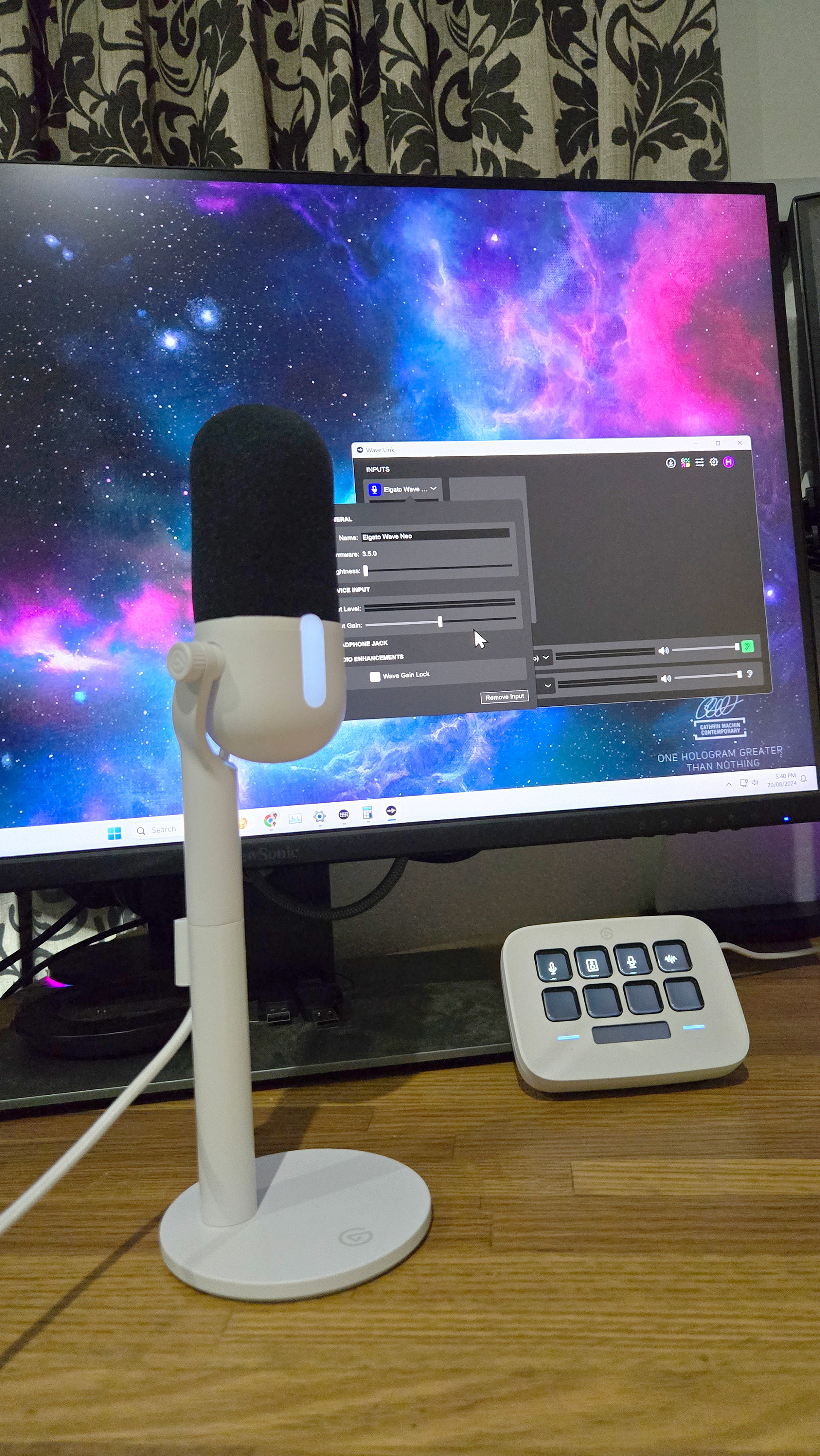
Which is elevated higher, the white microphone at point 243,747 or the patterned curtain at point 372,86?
the patterned curtain at point 372,86

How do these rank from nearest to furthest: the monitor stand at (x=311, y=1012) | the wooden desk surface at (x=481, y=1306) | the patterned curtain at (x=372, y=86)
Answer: the wooden desk surface at (x=481, y=1306), the monitor stand at (x=311, y=1012), the patterned curtain at (x=372, y=86)

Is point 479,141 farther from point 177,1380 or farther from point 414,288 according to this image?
point 177,1380

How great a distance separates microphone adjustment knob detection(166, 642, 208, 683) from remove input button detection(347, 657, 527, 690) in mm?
253

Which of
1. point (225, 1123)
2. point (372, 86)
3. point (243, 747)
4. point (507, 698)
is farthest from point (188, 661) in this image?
point (372, 86)

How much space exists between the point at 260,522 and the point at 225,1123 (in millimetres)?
246

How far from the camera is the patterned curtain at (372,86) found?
93 cm

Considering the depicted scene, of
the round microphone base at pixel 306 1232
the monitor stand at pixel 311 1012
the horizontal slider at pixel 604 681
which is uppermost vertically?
the horizontal slider at pixel 604 681

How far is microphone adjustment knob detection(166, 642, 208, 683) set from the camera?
0.33 m

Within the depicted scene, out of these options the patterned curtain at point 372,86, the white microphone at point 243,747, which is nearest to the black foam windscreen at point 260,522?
the white microphone at point 243,747

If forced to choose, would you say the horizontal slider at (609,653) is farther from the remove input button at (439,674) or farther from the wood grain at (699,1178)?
the wood grain at (699,1178)

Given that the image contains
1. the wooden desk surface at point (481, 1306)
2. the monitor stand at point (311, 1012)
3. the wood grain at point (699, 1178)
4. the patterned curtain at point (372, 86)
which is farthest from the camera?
the patterned curtain at point (372, 86)

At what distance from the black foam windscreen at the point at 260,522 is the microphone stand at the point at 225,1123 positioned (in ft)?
0.07

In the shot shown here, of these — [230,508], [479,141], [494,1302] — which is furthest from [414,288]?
[494,1302]

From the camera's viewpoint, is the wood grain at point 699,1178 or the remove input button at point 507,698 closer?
the wood grain at point 699,1178
